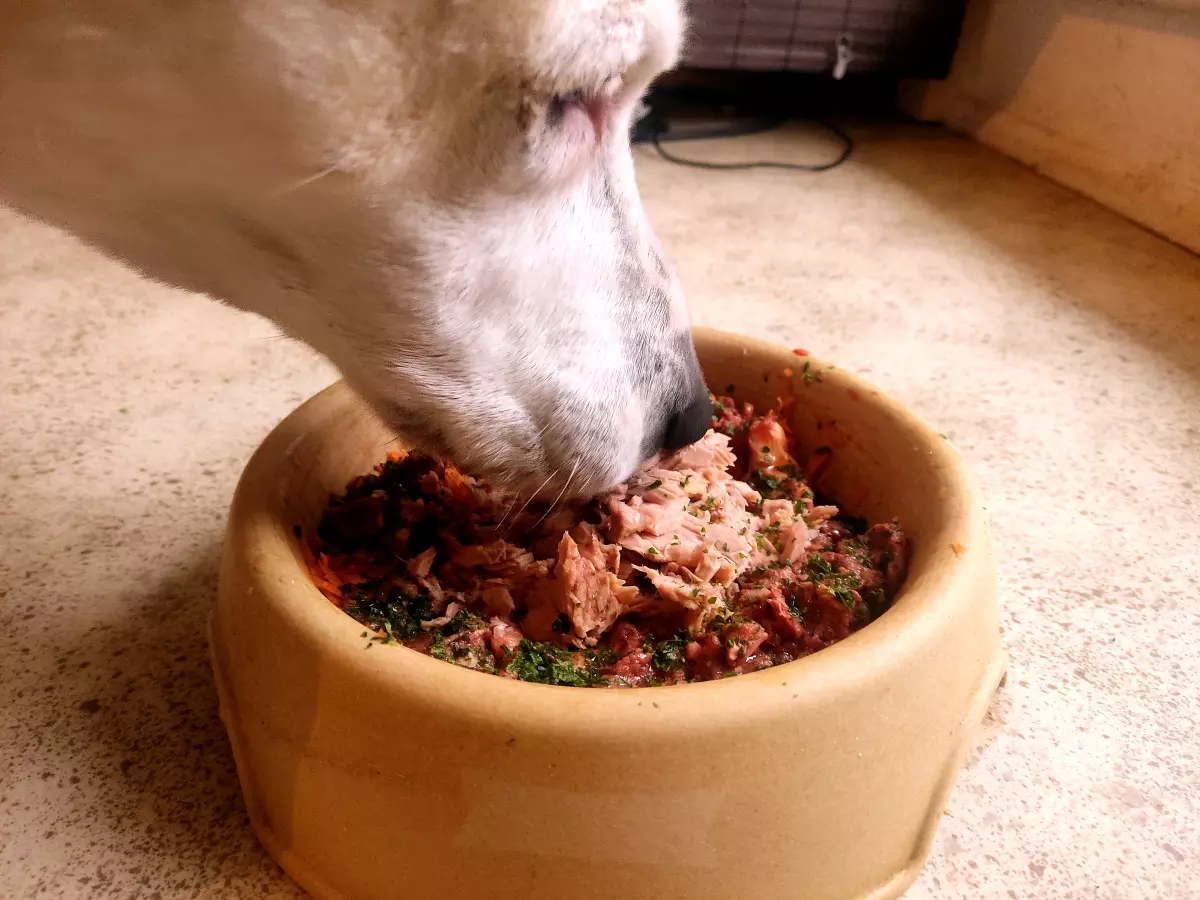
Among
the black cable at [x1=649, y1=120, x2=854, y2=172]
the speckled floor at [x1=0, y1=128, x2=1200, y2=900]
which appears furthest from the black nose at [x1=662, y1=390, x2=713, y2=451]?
the black cable at [x1=649, y1=120, x2=854, y2=172]

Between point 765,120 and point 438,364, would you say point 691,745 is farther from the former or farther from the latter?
point 765,120

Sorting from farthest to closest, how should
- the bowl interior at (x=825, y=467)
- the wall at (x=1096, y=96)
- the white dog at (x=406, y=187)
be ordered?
the wall at (x=1096, y=96) → the bowl interior at (x=825, y=467) → the white dog at (x=406, y=187)

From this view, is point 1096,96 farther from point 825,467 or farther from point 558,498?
point 558,498

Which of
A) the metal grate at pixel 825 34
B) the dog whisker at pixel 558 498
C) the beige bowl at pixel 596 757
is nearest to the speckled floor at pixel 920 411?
the beige bowl at pixel 596 757

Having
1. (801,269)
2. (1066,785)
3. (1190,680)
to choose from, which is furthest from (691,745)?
(801,269)

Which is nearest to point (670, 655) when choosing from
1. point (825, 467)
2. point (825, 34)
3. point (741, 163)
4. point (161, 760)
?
point (825, 467)

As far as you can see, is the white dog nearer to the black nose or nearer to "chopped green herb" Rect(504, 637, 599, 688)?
the black nose

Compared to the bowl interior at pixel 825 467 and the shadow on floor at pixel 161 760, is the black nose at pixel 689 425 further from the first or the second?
the shadow on floor at pixel 161 760
